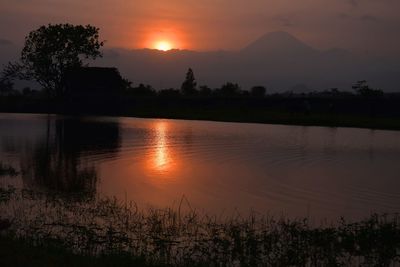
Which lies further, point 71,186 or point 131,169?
point 131,169

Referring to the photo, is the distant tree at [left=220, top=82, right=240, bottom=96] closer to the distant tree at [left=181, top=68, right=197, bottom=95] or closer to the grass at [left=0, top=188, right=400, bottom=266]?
the distant tree at [left=181, top=68, right=197, bottom=95]

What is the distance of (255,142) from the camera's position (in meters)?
36.6

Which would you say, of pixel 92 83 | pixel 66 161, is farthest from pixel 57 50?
pixel 66 161

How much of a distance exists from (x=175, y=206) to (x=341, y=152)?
1852 centimetres

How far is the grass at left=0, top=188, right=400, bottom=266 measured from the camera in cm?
980

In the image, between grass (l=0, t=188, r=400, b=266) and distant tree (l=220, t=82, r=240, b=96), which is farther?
distant tree (l=220, t=82, r=240, b=96)

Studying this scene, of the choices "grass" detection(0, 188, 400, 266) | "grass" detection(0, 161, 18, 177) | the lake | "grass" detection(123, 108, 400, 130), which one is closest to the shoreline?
"grass" detection(123, 108, 400, 130)

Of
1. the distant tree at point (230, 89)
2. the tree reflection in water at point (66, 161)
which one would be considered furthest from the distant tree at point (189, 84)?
the tree reflection in water at point (66, 161)

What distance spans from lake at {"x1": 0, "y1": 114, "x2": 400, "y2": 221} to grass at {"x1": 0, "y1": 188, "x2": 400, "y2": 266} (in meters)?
1.98

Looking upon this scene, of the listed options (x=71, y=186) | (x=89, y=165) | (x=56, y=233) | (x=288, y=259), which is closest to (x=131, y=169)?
(x=89, y=165)

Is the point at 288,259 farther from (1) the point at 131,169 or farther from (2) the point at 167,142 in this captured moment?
(2) the point at 167,142

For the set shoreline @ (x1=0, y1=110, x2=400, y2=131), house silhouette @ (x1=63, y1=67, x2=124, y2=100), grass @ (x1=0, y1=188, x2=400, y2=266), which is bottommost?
grass @ (x1=0, y1=188, x2=400, y2=266)

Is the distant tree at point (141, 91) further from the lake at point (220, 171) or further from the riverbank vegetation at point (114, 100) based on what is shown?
the lake at point (220, 171)

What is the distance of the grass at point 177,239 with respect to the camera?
9.80m
